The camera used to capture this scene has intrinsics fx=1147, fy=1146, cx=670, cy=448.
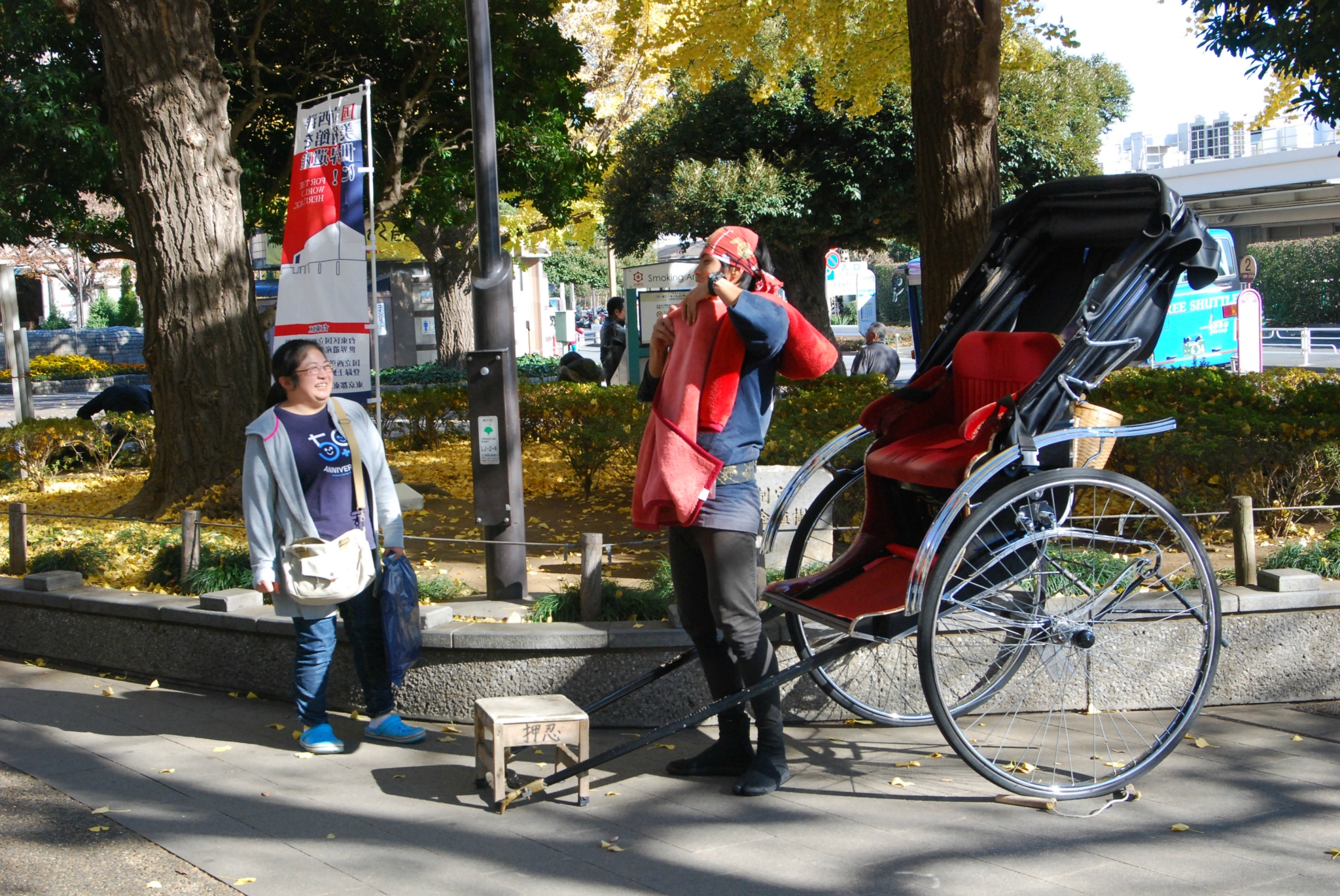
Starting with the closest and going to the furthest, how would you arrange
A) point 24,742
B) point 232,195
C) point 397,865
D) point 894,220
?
point 397,865
point 24,742
point 232,195
point 894,220

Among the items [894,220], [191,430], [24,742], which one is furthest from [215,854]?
[894,220]

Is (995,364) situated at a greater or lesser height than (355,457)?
greater

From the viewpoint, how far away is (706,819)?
3.85 m

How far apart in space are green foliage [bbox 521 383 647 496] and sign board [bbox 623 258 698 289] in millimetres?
5188

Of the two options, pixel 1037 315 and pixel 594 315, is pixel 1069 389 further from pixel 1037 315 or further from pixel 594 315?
pixel 594 315

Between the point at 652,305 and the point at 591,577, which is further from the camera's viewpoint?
the point at 652,305

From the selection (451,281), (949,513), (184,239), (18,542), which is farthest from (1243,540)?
(451,281)

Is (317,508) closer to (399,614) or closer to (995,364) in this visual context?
(399,614)

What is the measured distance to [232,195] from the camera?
8.37 m

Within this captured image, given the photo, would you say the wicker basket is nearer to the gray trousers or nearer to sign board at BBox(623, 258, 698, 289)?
the gray trousers

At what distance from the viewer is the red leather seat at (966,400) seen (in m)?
4.05

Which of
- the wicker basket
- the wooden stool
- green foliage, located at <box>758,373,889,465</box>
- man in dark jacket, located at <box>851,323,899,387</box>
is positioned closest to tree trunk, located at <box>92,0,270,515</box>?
green foliage, located at <box>758,373,889,465</box>

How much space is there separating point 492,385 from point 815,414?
132 inches

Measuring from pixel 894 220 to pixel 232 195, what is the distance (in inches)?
608
